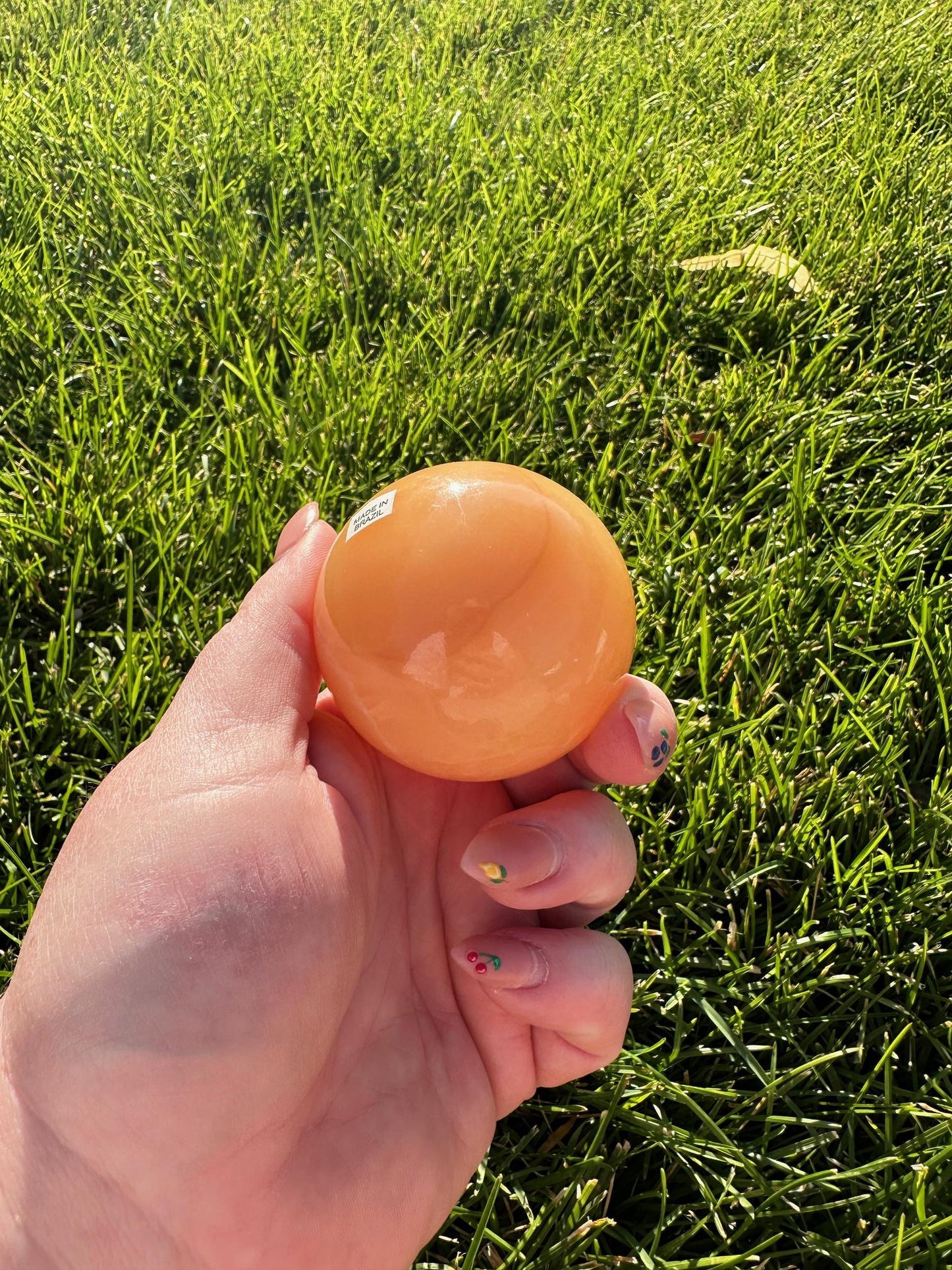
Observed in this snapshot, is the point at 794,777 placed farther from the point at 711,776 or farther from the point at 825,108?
the point at 825,108

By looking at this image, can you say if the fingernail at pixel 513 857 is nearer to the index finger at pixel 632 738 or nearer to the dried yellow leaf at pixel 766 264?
the index finger at pixel 632 738

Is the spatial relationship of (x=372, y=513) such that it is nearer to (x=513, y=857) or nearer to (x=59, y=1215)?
(x=513, y=857)

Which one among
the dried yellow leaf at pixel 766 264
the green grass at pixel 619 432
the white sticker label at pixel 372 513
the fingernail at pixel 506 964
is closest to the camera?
the white sticker label at pixel 372 513

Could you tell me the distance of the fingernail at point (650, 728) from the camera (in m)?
1.58

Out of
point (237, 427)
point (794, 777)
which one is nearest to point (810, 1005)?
point (794, 777)

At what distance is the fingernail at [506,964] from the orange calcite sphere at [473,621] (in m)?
0.28

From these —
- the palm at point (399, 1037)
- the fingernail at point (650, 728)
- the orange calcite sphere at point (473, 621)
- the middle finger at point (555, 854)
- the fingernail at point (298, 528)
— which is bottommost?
the palm at point (399, 1037)

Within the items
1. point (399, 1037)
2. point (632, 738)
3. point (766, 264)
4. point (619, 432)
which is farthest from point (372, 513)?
point (766, 264)

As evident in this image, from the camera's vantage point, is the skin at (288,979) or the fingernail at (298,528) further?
the fingernail at (298,528)

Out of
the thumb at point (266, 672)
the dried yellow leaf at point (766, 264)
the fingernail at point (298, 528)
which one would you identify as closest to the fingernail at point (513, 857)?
the thumb at point (266, 672)

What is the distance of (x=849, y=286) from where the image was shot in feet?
9.68

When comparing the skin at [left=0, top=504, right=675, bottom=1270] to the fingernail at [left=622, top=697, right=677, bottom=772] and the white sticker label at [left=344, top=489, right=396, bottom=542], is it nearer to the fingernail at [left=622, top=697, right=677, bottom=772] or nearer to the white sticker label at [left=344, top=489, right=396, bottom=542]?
the fingernail at [left=622, top=697, right=677, bottom=772]

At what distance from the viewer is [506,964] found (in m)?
1.56

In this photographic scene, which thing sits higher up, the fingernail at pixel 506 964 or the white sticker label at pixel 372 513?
the white sticker label at pixel 372 513
